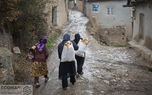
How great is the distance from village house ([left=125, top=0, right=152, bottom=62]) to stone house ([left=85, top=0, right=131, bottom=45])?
11.0 m

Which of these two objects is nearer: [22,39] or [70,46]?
[70,46]

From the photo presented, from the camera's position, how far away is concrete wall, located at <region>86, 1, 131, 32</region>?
22969 mm

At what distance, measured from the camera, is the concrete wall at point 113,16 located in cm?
2297

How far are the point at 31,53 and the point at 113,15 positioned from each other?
63.6ft

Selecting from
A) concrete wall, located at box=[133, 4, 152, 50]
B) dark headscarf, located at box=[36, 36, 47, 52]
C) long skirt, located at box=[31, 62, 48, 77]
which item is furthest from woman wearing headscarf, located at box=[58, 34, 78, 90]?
concrete wall, located at box=[133, 4, 152, 50]

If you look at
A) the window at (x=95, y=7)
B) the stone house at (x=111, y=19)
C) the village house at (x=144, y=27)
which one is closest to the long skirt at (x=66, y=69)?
the village house at (x=144, y=27)

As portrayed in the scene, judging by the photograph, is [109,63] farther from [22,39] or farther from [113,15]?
[113,15]

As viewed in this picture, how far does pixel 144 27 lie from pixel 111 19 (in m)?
13.6

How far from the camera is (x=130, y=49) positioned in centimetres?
1138

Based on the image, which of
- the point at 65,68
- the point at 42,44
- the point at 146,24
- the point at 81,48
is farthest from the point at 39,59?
the point at 146,24

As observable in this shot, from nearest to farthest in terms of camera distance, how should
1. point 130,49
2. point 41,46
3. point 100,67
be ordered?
1. point 41,46
2. point 100,67
3. point 130,49

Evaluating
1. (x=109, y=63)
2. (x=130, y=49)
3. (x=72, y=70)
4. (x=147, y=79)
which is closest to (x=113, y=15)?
(x=130, y=49)

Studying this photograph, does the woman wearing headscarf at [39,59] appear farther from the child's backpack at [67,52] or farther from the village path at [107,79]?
the child's backpack at [67,52]

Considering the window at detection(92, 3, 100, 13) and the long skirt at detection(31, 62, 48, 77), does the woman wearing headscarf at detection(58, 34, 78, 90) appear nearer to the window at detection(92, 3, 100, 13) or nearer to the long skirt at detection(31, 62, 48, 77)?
the long skirt at detection(31, 62, 48, 77)
